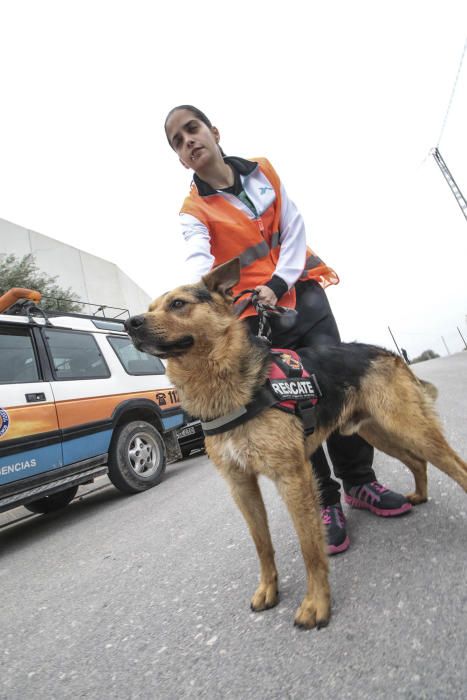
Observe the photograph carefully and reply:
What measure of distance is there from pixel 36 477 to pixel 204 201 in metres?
3.54

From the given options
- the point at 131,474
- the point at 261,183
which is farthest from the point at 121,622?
the point at 131,474

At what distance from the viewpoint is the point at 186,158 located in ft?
8.11

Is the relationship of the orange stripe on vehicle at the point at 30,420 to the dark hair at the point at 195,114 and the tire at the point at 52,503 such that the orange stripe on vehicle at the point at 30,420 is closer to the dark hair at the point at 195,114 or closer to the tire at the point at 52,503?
the tire at the point at 52,503

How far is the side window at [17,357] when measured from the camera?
4344 millimetres

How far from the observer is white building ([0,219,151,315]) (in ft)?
71.2

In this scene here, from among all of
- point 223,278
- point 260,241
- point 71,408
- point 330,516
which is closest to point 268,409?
point 223,278

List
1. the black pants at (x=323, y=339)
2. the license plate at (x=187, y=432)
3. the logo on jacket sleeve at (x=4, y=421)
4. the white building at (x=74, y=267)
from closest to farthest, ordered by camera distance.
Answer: the black pants at (x=323, y=339)
the logo on jacket sleeve at (x=4, y=421)
the license plate at (x=187, y=432)
the white building at (x=74, y=267)

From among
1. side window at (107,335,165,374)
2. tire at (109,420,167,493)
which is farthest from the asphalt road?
side window at (107,335,165,374)

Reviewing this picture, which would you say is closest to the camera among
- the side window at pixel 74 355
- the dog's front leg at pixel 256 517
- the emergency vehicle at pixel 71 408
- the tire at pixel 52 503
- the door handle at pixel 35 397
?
the dog's front leg at pixel 256 517

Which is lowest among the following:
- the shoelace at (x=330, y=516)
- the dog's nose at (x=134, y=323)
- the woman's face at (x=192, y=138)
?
the shoelace at (x=330, y=516)

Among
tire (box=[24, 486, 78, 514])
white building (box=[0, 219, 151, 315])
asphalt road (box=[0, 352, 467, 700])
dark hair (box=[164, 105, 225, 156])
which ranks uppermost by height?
white building (box=[0, 219, 151, 315])

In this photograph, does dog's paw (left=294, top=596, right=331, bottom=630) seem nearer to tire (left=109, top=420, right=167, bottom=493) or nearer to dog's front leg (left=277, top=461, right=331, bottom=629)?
dog's front leg (left=277, top=461, right=331, bottom=629)

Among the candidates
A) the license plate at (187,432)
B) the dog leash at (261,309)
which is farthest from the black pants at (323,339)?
the license plate at (187,432)

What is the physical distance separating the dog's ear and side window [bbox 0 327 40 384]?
3.16m
